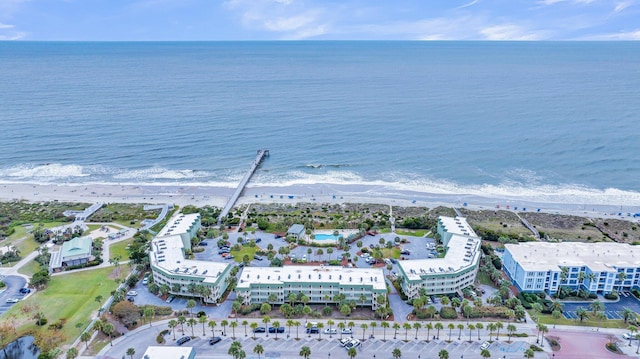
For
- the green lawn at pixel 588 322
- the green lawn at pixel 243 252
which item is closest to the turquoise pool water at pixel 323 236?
the green lawn at pixel 243 252

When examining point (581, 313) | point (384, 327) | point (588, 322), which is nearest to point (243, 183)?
point (384, 327)

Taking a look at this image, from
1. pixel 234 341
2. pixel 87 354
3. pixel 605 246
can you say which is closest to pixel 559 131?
pixel 605 246

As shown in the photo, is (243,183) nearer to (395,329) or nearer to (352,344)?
(395,329)

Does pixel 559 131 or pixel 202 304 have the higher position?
pixel 559 131

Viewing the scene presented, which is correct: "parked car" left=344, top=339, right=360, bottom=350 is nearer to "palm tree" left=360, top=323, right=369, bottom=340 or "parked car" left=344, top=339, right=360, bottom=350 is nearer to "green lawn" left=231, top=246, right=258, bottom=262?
"palm tree" left=360, top=323, right=369, bottom=340

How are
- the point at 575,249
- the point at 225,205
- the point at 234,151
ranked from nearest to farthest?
the point at 575,249 → the point at 225,205 → the point at 234,151

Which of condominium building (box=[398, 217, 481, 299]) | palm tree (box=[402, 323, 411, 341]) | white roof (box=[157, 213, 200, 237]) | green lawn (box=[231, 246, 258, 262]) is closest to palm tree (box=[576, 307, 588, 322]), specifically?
condominium building (box=[398, 217, 481, 299])

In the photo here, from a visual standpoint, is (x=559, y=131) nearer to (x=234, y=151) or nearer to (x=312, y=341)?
(x=234, y=151)

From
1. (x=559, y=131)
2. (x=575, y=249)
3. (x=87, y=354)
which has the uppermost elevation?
(x=559, y=131)
